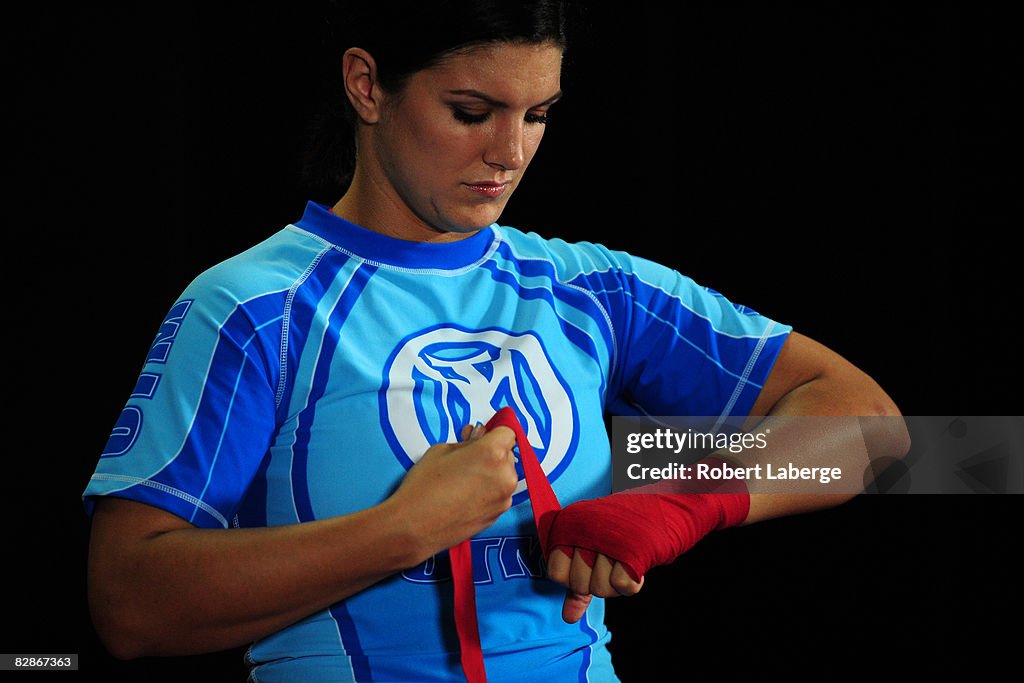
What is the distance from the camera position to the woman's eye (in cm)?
102

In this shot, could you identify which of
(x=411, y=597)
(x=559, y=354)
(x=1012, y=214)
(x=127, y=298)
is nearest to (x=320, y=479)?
(x=411, y=597)

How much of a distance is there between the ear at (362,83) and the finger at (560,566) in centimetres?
47

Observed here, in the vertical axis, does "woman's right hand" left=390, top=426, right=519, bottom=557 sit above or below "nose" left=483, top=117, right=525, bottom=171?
below

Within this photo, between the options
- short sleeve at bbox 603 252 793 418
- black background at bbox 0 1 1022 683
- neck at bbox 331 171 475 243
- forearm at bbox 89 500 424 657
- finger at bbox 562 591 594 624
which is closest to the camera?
forearm at bbox 89 500 424 657

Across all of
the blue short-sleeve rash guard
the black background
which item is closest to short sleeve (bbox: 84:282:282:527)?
the blue short-sleeve rash guard

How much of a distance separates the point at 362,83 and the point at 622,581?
56cm

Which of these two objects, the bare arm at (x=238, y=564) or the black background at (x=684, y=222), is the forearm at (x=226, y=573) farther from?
the black background at (x=684, y=222)

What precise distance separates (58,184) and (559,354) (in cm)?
83

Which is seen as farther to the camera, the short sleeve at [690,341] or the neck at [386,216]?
the short sleeve at [690,341]

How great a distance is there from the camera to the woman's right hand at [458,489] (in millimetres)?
911

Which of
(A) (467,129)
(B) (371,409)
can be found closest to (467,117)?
(A) (467,129)

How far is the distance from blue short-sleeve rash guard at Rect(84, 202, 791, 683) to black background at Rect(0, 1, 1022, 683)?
0.53 meters

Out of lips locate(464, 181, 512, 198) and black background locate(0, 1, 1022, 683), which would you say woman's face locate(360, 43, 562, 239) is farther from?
black background locate(0, 1, 1022, 683)

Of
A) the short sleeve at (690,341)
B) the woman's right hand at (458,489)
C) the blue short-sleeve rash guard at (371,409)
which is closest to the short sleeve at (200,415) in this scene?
the blue short-sleeve rash guard at (371,409)
